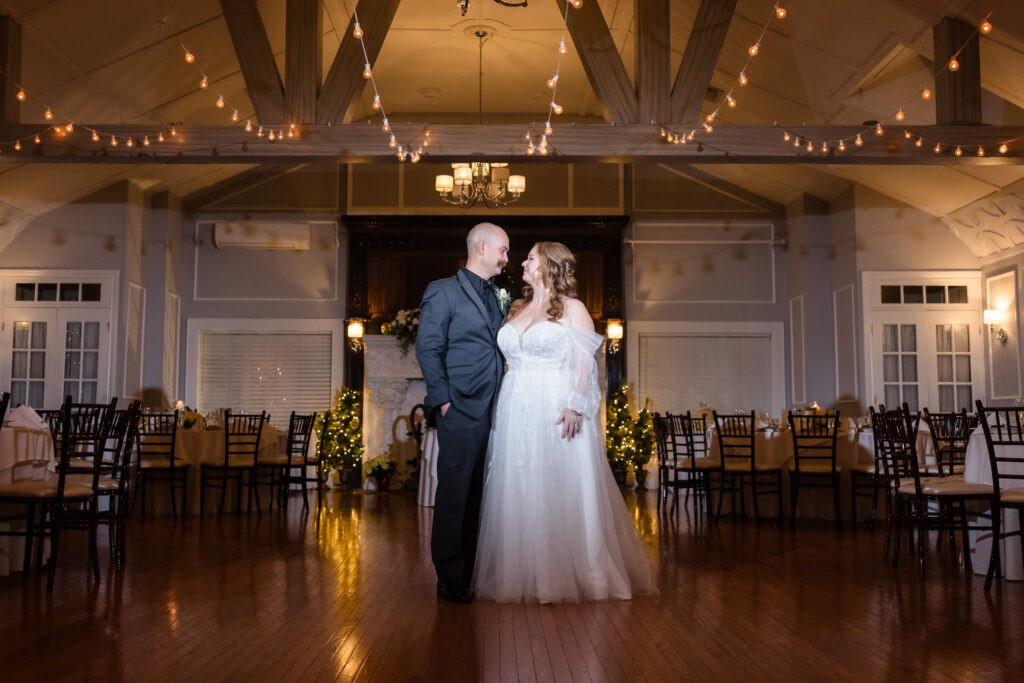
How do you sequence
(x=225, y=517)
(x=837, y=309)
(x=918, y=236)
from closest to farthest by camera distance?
1. (x=225, y=517)
2. (x=918, y=236)
3. (x=837, y=309)

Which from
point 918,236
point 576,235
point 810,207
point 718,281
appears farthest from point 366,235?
point 918,236

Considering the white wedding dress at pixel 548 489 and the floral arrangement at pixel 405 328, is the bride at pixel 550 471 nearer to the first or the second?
the white wedding dress at pixel 548 489

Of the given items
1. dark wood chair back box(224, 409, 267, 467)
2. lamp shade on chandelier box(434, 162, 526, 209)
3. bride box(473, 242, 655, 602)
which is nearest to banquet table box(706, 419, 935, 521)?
lamp shade on chandelier box(434, 162, 526, 209)

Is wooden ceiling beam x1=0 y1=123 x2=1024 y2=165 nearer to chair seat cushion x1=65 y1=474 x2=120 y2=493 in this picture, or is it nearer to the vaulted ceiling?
the vaulted ceiling

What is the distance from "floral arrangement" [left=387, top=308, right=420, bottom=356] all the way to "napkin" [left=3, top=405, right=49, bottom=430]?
6.99 meters

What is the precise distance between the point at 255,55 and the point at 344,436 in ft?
19.3

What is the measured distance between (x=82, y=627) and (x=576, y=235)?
388 inches

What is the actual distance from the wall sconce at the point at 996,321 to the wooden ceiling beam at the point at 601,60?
5.22m

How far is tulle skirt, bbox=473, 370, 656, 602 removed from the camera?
13.0ft

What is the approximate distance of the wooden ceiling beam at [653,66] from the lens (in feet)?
25.0

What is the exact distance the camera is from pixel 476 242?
4191 mm

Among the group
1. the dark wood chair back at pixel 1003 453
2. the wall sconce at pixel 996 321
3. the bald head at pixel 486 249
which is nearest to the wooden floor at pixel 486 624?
the dark wood chair back at pixel 1003 453

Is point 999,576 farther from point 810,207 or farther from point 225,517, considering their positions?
point 810,207

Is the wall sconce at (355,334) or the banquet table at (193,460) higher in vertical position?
the wall sconce at (355,334)
